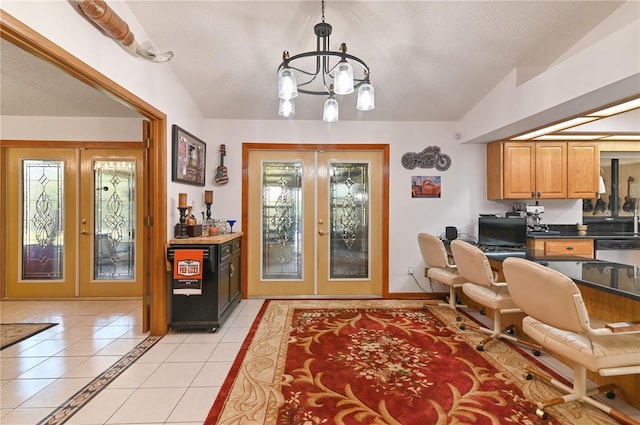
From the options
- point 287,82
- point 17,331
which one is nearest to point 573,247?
point 287,82

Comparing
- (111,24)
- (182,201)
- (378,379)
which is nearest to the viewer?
(111,24)

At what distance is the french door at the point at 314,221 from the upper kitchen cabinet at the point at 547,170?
64.0 inches

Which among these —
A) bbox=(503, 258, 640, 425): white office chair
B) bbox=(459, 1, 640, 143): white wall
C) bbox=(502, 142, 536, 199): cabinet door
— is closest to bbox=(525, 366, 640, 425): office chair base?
bbox=(503, 258, 640, 425): white office chair

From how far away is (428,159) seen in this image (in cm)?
409

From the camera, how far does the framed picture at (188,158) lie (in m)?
3.03

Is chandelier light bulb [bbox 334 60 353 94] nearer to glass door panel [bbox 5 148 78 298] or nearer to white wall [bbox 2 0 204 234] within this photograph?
white wall [bbox 2 0 204 234]

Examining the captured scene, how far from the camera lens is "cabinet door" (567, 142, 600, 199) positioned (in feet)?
12.6

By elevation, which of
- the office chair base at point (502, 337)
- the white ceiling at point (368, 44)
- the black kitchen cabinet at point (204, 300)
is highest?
the white ceiling at point (368, 44)

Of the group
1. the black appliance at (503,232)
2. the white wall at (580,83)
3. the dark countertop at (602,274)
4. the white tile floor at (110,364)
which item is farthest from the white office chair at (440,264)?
the white tile floor at (110,364)

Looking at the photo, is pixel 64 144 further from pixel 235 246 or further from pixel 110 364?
pixel 110 364

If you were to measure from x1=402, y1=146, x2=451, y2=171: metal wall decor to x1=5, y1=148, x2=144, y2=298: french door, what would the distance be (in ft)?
12.3

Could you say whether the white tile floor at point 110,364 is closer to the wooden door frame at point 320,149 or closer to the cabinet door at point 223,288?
the cabinet door at point 223,288

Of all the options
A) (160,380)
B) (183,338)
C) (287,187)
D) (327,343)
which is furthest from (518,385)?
(287,187)

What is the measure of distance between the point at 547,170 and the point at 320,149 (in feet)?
10.1
